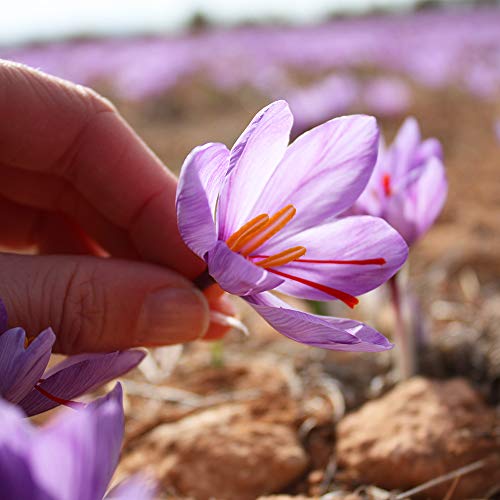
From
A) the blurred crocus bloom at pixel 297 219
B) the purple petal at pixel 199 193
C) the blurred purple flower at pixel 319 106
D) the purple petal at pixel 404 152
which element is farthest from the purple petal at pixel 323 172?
the blurred purple flower at pixel 319 106

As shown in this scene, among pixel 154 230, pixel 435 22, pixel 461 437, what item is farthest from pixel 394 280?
pixel 435 22

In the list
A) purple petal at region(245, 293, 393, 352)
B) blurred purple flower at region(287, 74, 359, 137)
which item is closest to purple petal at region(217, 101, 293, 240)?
purple petal at region(245, 293, 393, 352)

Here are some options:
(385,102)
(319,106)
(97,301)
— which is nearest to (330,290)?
(97,301)

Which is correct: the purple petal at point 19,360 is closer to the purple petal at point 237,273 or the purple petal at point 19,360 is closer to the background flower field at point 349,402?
the purple petal at point 237,273

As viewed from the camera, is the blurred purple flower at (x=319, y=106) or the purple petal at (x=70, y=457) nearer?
the purple petal at (x=70, y=457)

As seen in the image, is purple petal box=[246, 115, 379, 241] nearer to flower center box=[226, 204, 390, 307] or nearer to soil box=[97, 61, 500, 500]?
flower center box=[226, 204, 390, 307]
